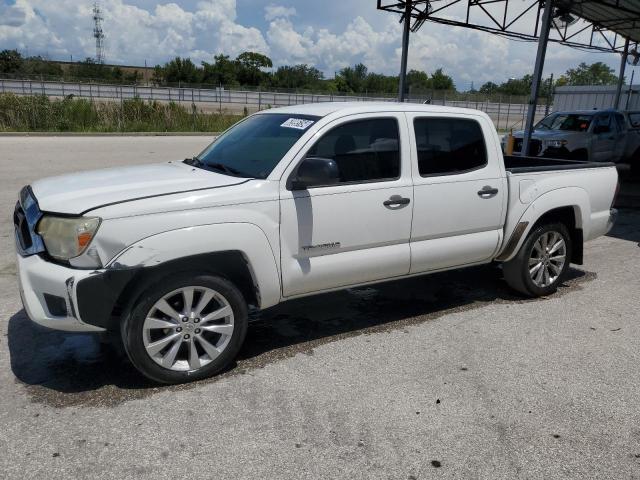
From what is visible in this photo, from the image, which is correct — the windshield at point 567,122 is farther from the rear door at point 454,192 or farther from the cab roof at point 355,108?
the cab roof at point 355,108

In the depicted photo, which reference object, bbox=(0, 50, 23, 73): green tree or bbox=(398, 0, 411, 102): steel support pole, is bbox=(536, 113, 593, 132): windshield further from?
bbox=(0, 50, 23, 73): green tree

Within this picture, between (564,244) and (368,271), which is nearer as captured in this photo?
(368,271)

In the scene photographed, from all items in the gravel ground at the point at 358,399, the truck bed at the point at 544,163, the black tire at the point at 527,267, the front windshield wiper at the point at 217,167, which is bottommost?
the gravel ground at the point at 358,399

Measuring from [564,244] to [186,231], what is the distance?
390cm

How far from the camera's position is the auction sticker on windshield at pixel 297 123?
4098 mm

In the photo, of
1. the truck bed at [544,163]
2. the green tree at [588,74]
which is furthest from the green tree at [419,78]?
the truck bed at [544,163]

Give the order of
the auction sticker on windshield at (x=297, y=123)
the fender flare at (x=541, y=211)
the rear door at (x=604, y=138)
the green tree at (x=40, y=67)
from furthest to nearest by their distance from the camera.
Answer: the green tree at (x=40, y=67)
the rear door at (x=604, y=138)
the fender flare at (x=541, y=211)
the auction sticker on windshield at (x=297, y=123)

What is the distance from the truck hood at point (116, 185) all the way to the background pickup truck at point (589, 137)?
11.1 m

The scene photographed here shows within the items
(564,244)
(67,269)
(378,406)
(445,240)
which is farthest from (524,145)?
(67,269)

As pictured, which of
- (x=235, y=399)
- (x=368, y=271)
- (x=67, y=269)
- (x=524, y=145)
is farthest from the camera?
(x=524, y=145)

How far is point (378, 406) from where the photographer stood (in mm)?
3445

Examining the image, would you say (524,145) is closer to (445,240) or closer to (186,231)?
(445,240)

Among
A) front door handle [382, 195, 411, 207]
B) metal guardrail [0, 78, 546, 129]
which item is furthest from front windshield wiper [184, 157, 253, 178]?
metal guardrail [0, 78, 546, 129]

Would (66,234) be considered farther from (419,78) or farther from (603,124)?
(419,78)
